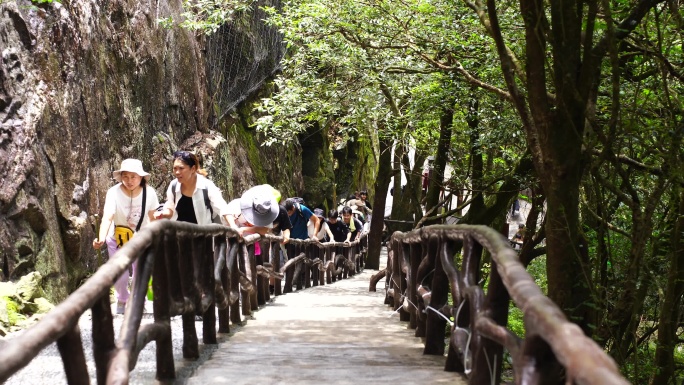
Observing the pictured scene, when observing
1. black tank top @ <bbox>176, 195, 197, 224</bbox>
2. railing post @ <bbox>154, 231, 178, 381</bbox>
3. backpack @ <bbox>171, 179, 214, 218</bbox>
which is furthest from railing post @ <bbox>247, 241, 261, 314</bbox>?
railing post @ <bbox>154, 231, 178, 381</bbox>

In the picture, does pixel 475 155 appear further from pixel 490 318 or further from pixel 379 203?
pixel 379 203

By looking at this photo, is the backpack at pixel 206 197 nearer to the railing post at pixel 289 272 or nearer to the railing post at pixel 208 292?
the railing post at pixel 208 292

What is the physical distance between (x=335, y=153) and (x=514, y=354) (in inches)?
1398

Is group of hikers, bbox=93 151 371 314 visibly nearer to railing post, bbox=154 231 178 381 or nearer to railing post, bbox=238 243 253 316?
railing post, bbox=238 243 253 316

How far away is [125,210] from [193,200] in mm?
629

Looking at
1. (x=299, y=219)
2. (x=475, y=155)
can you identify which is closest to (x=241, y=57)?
(x=299, y=219)

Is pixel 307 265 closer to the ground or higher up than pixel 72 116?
closer to the ground


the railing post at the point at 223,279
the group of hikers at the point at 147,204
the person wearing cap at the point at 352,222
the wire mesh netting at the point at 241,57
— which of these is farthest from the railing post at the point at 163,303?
the person wearing cap at the point at 352,222

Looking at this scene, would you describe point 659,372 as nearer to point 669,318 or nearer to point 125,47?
point 669,318

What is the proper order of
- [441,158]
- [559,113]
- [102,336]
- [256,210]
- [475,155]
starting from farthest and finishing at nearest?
[441,158] → [475,155] → [256,210] → [559,113] → [102,336]

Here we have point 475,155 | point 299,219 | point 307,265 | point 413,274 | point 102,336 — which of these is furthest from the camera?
point 307,265

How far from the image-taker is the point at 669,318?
23.4 feet

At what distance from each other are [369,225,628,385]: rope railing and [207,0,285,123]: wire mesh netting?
14754mm

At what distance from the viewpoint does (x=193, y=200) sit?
8438 mm
